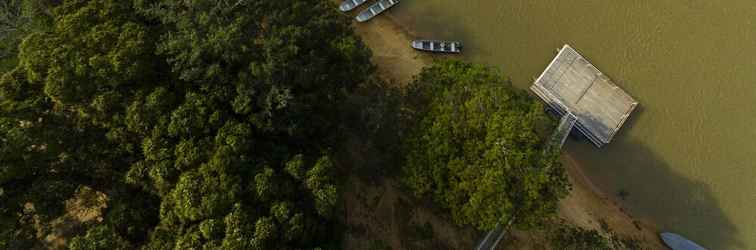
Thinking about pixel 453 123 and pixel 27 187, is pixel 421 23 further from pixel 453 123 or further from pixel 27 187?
pixel 27 187

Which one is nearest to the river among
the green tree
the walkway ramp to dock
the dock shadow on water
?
the dock shadow on water

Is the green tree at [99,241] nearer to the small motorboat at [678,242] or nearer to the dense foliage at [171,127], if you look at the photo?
the dense foliage at [171,127]

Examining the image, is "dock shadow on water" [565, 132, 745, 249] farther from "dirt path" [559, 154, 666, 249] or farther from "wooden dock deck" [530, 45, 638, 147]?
"wooden dock deck" [530, 45, 638, 147]

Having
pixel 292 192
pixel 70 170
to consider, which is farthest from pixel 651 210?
pixel 70 170

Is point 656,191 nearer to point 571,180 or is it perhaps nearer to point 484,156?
point 571,180

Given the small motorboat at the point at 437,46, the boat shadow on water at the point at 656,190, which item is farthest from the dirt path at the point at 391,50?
the boat shadow on water at the point at 656,190

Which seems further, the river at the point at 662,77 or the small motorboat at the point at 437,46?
the small motorboat at the point at 437,46
